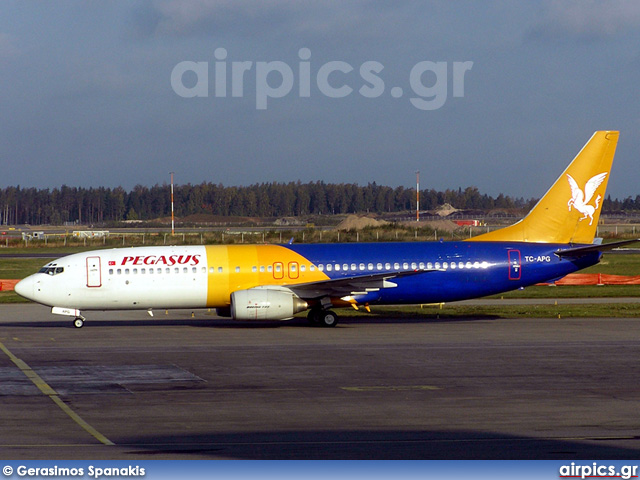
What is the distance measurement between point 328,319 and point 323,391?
14.2 meters

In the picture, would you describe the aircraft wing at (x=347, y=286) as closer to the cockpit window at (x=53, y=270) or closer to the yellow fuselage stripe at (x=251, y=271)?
the yellow fuselage stripe at (x=251, y=271)

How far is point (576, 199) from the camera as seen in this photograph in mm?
39000

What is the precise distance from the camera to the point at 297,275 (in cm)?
3684

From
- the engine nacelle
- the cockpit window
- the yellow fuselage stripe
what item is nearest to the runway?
the engine nacelle

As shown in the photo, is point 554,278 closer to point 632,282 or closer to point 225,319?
point 225,319

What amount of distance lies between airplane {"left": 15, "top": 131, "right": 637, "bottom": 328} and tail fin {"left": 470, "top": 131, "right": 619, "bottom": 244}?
0.05 m

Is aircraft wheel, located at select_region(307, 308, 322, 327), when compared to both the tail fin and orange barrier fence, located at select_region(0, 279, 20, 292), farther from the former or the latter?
orange barrier fence, located at select_region(0, 279, 20, 292)

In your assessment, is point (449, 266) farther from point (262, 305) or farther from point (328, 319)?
point (262, 305)

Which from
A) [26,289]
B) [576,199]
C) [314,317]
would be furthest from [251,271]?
[576,199]

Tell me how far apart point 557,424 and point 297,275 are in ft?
65.0

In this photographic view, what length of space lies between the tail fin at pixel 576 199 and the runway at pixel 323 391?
4.48 metres

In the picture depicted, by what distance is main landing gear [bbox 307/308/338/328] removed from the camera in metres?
36.4

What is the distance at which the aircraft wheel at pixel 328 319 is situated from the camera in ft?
119

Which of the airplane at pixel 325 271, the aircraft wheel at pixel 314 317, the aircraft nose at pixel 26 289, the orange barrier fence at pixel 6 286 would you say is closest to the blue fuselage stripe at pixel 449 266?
the airplane at pixel 325 271
